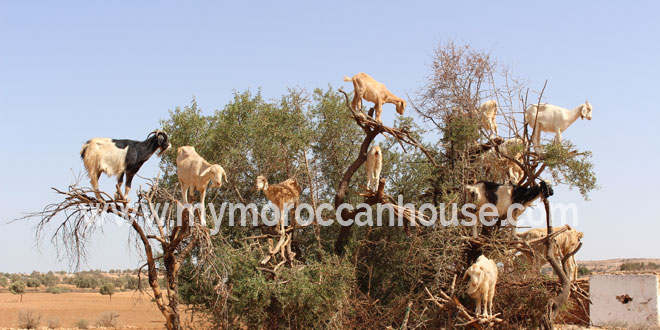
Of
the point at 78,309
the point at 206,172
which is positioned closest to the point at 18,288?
the point at 78,309

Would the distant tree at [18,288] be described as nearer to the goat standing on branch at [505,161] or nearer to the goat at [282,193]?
the goat at [282,193]

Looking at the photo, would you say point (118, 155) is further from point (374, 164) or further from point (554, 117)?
point (554, 117)

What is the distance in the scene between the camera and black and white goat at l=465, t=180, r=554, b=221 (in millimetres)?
12281

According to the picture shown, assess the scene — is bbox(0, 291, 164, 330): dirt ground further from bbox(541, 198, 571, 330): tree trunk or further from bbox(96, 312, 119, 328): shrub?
bbox(541, 198, 571, 330): tree trunk

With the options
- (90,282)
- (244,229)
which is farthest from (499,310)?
(90,282)

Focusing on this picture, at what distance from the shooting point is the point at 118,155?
36.3 feet

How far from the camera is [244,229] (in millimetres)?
16609

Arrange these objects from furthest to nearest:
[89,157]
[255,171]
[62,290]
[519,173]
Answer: [62,290]
[255,171]
[519,173]
[89,157]

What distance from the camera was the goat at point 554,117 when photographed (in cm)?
1337

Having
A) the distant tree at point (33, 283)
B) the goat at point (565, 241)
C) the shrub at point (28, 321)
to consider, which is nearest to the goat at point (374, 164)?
the goat at point (565, 241)

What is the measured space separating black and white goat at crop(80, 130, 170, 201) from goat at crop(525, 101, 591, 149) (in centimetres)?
735

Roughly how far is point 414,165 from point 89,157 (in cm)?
908

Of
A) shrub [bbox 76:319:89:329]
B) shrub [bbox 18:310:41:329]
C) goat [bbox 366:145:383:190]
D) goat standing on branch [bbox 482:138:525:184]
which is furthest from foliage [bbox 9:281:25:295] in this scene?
goat standing on branch [bbox 482:138:525:184]

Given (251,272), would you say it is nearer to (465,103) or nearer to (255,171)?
(255,171)
